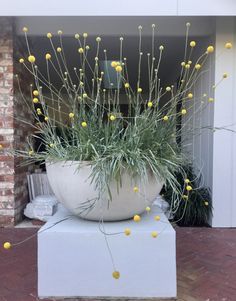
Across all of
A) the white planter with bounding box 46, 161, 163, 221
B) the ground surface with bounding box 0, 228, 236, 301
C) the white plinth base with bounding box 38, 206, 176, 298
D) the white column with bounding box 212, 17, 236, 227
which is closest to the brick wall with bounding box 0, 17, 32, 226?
the ground surface with bounding box 0, 228, 236, 301

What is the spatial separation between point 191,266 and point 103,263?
90 centimetres

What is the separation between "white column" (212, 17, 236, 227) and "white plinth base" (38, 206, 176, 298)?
177 centimetres

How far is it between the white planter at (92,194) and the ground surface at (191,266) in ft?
2.04

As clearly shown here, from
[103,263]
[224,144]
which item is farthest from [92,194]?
[224,144]

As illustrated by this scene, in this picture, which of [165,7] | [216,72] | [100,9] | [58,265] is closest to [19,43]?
[100,9]

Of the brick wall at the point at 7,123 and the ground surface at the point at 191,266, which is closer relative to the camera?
the ground surface at the point at 191,266

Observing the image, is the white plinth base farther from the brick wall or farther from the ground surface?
the brick wall

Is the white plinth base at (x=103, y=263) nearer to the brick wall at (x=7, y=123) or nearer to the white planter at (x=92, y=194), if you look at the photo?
the white planter at (x=92, y=194)

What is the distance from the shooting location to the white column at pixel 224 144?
11.7ft

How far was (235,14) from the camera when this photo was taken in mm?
3154

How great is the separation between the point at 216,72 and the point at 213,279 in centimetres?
218

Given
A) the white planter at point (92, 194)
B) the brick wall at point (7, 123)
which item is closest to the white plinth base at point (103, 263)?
the white planter at point (92, 194)

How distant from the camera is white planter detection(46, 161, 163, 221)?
198 cm

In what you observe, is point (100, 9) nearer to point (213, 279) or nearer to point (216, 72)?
point (216, 72)
